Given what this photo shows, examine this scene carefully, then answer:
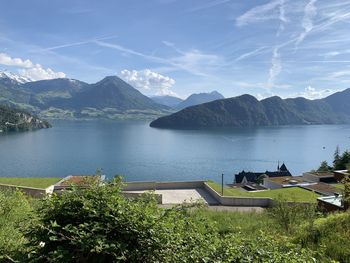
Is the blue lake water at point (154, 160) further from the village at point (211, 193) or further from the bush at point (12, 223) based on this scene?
the bush at point (12, 223)

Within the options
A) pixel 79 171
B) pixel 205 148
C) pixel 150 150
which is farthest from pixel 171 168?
pixel 205 148

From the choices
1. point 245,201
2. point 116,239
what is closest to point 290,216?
point 116,239

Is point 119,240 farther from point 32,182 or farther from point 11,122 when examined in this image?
point 11,122

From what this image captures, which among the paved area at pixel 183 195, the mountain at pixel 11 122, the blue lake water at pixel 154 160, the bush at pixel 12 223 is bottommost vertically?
the blue lake water at pixel 154 160

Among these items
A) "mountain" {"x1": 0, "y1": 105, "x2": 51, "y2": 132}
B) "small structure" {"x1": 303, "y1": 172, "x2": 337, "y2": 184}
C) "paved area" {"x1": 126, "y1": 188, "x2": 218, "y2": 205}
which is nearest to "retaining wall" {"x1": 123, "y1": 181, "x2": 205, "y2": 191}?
"paved area" {"x1": 126, "y1": 188, "x2": 218, "y2": 205}

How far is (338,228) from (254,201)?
13780 millimetres

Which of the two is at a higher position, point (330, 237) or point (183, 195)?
point (330, 237)

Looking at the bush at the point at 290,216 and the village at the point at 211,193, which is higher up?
the bush at the point at 290,216

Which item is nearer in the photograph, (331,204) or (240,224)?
(240,224)

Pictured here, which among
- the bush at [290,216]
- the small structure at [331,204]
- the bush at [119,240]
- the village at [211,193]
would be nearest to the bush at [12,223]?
the bush at [119,240]

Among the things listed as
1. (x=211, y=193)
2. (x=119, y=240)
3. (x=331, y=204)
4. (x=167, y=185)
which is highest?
(x=119, y=240)

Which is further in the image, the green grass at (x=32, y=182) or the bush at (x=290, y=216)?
the green grass at (x=32, y=182)

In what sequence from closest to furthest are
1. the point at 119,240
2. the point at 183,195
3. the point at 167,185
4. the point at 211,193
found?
the point at 119,240, the point at 183,195, the point at 211,193, the point at 167,185

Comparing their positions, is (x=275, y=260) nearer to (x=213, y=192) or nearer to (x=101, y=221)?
(x=101, y=221)
